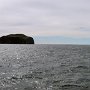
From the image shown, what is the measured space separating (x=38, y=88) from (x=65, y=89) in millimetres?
3080

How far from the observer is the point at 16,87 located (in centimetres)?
2781

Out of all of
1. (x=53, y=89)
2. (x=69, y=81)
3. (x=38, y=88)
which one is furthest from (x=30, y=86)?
(x=69, y=81)

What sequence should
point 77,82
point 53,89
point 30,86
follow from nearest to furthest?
1. point 53,89
2. point 30,86
3. point 77,82

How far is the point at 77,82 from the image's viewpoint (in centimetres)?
3025

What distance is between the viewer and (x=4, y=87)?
27.9 m

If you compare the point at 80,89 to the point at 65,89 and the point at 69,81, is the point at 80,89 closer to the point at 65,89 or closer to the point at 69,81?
the point at 65,89

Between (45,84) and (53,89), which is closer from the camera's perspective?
(53,89)

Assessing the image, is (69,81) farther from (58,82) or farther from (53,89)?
(53,89)

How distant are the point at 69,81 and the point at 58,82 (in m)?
1.66

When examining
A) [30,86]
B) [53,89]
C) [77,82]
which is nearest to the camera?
[53,89]

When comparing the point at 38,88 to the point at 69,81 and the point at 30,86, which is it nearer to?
the point at 30,86

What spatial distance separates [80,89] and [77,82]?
12.6ft

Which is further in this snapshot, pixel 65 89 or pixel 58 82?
pixel 58 82

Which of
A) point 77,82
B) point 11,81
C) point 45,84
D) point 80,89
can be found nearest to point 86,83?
point 77,82
